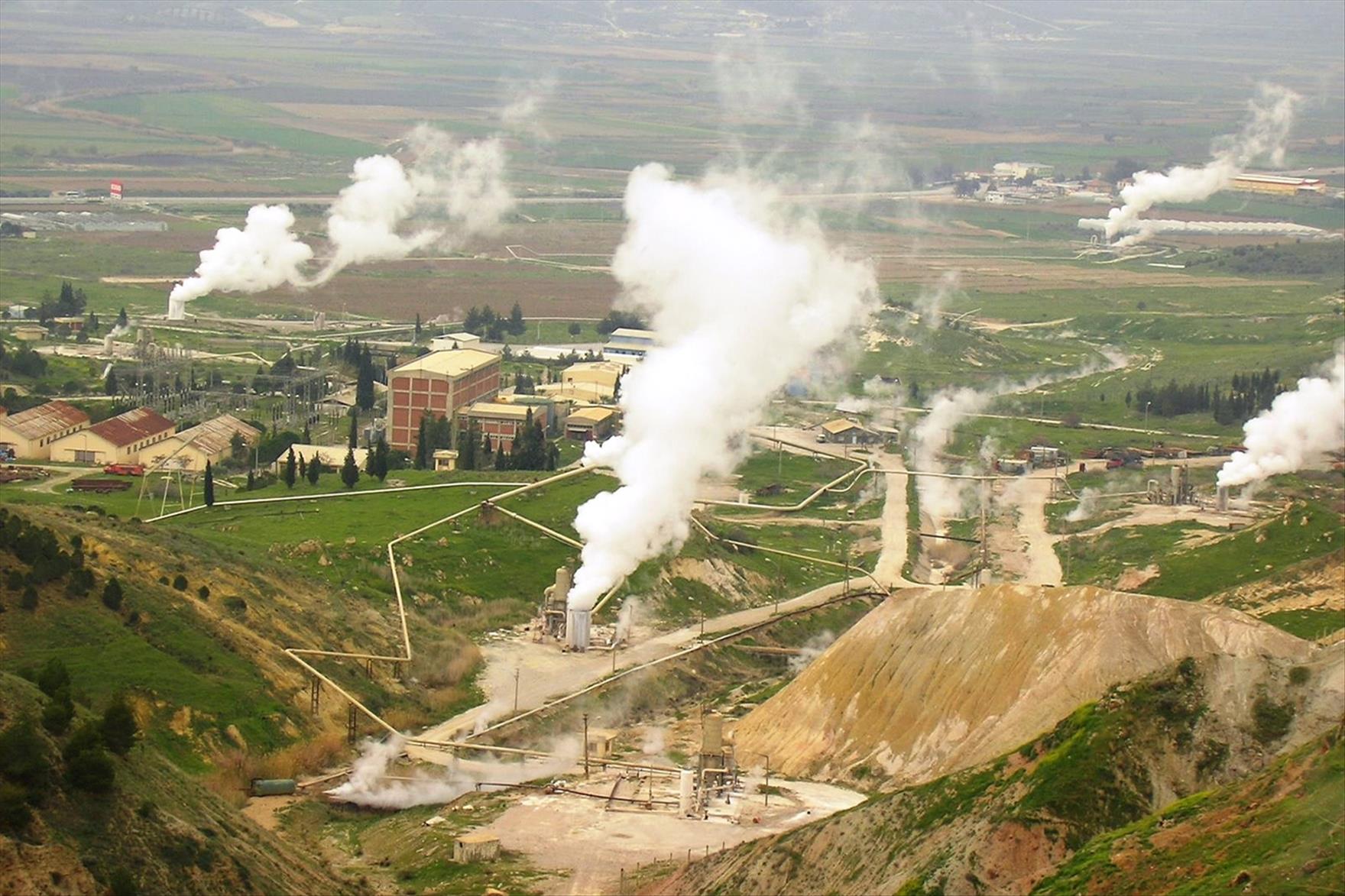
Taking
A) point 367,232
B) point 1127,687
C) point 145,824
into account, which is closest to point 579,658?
point 1127,687

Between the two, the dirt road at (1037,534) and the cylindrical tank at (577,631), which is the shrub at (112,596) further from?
the dirt road at (1037,534)

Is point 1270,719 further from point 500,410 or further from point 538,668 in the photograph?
point 500,410

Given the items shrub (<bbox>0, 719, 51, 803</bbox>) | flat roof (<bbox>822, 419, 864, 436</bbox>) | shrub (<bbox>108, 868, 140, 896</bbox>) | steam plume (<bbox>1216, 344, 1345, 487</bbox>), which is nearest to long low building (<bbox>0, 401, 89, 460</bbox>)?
flat roof (<bbox>822, 419, 864, 436</bbox>)

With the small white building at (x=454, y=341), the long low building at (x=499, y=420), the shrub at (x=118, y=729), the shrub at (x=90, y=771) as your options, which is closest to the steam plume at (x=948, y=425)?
the long low building at (x=499, y=420)

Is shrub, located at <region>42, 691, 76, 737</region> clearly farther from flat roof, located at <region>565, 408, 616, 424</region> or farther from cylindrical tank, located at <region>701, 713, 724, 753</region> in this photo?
flat roof, located at <region>565, 408, 616, 424</region>

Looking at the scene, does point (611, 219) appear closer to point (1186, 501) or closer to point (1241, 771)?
point (1186, 501)

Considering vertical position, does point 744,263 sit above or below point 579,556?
above
